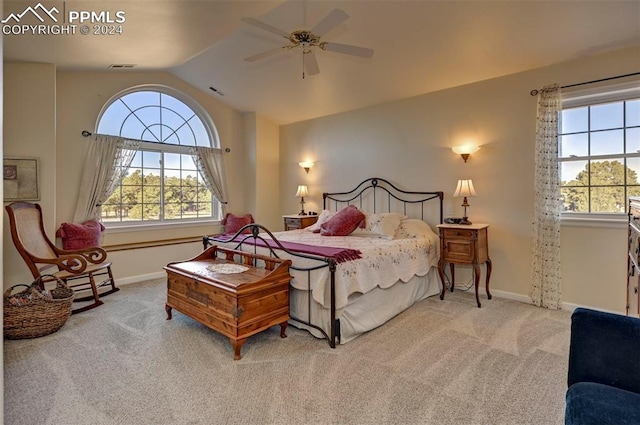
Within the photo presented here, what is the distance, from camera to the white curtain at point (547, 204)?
3510mm

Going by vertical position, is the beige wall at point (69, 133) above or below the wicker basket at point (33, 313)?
above

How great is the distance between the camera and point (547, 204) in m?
3.54

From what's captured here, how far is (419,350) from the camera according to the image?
2.67m

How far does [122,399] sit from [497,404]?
7.60ft

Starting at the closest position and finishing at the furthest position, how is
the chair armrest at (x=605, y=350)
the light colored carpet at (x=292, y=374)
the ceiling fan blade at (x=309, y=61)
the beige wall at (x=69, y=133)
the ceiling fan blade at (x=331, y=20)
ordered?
the chair armrest at (x=605, y=350)
the light colored carpet at (x=292, y=374)
the ceiling fan blade at (x=331, y=20)
the ceiling fan blade at (x=309, y=61)
the beige wall at (x=69, y=133)

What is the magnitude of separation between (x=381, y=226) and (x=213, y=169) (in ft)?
10.5

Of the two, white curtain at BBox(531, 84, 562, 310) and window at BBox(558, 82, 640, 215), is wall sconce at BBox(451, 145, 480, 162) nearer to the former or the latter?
white curtain at BBox(531, 84, 562, 310)

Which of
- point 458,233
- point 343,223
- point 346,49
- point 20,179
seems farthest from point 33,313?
point 458,233

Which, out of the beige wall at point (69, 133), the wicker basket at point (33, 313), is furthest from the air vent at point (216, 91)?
the wicker basket at point (33, 313)

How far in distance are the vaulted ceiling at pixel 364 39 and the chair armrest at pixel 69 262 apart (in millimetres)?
2116

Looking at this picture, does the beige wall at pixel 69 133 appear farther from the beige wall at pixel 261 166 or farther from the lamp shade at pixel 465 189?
the lamp shade at pixel 465 189

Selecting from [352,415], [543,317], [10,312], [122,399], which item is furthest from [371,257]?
[10,312]

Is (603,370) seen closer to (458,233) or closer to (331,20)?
(458,233)

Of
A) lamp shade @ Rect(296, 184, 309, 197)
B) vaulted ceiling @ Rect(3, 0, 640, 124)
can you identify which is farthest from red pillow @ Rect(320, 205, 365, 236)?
vaulted ceiling @ Rect(3, 0, 640, 124)
